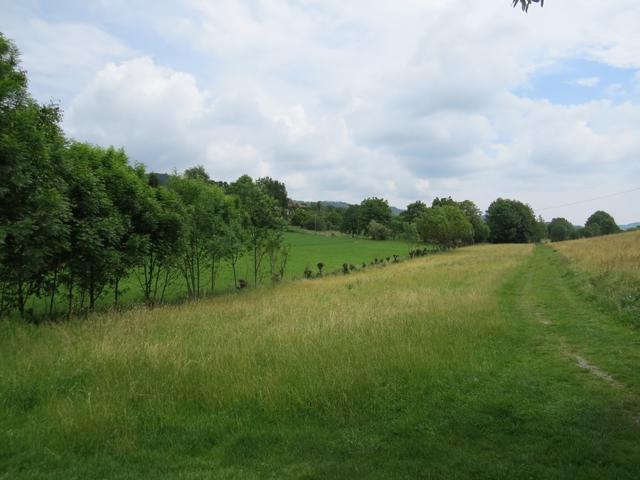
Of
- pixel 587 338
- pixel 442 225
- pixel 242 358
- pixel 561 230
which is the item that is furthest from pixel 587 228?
pixel 242 358

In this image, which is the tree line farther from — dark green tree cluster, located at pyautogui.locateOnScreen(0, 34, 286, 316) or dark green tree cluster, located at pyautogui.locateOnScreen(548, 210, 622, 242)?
dark green tree cluster, located at pyautogui.locateOnScreen(548, 210, 622, 242)

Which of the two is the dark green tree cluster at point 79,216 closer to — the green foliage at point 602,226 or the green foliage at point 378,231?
the green foliage at point 378,231

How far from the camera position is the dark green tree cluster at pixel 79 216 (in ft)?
33.2

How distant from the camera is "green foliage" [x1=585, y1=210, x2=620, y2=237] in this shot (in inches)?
5689

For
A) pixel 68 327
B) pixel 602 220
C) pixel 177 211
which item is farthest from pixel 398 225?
pixel 68 327

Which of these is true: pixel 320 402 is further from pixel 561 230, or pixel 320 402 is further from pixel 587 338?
pixel 561 230

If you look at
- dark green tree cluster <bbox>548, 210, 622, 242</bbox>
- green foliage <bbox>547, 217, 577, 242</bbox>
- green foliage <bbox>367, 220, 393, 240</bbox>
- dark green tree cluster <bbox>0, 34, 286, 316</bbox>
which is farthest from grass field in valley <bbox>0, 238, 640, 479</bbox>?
green foliage <bbox>547, 217, 577, 242</bbox>

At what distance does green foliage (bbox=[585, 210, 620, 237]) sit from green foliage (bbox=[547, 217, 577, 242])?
5916mm

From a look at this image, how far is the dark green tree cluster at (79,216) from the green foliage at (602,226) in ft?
489

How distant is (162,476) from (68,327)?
7.83 m

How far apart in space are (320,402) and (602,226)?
6678 inches

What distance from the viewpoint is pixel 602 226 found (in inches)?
5827

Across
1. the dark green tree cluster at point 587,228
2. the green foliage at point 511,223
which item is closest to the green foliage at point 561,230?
the dark green tree cluster at point 587,228

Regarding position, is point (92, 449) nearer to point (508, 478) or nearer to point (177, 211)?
point (508, 478)
